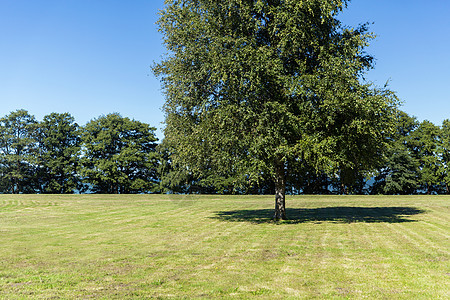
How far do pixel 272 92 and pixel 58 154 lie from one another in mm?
60583

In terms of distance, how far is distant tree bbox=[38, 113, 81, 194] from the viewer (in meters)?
67.2

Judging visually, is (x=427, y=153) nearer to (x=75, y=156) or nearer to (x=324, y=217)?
(x=324, y=217)

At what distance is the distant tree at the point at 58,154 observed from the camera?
67.2 meters

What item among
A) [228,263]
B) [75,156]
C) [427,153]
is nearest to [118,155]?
[75,156]

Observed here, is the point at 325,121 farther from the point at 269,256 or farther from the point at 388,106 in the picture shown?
the point at 269,256

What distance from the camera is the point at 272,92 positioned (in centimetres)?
2022

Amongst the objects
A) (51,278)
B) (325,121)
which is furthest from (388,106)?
(51,278)

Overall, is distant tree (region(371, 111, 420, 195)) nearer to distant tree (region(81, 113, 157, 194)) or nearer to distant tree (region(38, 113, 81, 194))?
distant tree (region(81, 113, 157, 194))

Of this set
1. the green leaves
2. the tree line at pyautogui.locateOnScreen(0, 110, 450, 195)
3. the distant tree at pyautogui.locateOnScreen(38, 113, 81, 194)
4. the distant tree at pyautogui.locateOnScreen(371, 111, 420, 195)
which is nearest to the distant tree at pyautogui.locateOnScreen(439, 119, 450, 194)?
the tree line at pyautogui.locateOnScreen(0, 110, 450, 195)

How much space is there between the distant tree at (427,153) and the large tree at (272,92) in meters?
48.2

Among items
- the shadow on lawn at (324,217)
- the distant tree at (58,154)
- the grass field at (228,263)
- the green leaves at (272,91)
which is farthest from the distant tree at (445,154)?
the distant tree at (58,154)

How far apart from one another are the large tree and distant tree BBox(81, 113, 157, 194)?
45071mm

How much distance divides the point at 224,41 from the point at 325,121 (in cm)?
741

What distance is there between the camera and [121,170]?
66.5m
